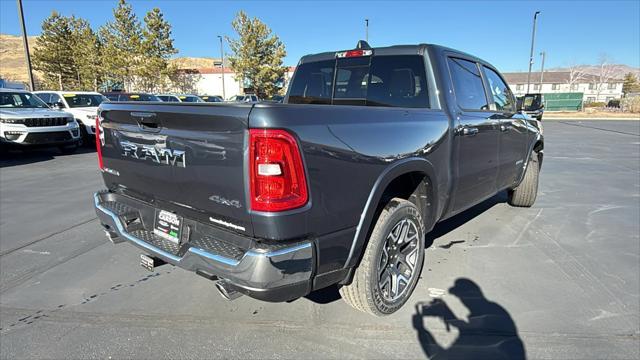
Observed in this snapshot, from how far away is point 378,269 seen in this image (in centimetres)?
248

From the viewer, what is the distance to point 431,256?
3.77m

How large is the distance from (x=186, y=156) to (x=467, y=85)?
2.79 metres

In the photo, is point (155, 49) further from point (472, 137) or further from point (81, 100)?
point (472, 137)

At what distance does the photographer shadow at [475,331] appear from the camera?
7.64 ft

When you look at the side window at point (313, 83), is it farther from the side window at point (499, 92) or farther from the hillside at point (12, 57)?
the hillside at point (12, 57)

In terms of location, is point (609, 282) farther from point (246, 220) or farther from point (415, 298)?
point (246, 220)

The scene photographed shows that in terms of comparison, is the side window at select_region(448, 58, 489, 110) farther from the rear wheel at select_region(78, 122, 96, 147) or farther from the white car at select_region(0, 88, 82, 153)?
the rear wheel at select_region(78, 122, 96, 147)

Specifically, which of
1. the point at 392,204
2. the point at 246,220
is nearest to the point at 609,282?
the point at 392,204

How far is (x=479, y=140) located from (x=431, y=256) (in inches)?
48.4

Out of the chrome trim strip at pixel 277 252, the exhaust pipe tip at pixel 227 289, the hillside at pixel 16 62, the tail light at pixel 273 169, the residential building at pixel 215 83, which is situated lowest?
the exhaust pipe tip at pixel 227 289

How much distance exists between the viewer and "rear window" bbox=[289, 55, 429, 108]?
10.7 ft

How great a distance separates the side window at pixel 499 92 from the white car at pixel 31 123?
10549 millimetres

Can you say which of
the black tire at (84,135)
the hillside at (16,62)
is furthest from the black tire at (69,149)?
the hillside at (16,62)

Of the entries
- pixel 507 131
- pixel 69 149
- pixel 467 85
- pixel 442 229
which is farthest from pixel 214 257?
pixel 69 149
